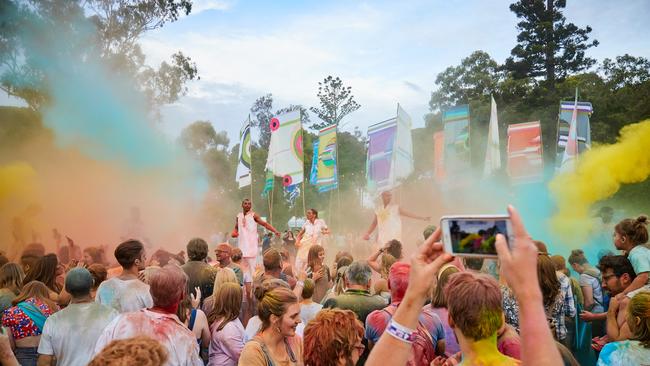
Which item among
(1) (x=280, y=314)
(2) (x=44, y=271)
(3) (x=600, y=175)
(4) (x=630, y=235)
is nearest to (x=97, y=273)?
(2) (x=44, y=271)

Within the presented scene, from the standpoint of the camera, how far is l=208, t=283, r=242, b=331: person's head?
471cm

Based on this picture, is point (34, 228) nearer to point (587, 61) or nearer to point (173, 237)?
point (173, 237)

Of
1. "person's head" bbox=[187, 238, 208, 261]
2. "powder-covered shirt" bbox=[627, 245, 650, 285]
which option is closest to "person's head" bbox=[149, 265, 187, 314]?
"person's head" bbox=[187, 238, 208, 261]

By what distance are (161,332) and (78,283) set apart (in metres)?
1.19

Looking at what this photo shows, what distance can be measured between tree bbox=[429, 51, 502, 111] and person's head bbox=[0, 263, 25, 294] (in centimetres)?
3150

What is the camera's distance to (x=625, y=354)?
344cm

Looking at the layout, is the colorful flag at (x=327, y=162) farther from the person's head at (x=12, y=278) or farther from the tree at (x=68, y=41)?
the person's head at (x=12, y=278)

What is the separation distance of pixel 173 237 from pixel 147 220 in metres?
2.14

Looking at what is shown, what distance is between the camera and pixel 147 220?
859 inches

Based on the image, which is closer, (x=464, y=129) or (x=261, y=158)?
(x=464, y=129)

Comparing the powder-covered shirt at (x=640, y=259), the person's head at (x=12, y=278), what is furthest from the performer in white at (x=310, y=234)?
the powder-covered shirt at (x=640, y=259)

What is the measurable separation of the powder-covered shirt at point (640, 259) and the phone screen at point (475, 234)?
4130mm

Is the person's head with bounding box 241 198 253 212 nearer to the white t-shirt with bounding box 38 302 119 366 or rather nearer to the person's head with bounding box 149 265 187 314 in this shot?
the white t-shirt with bounding box 38 302 119 366

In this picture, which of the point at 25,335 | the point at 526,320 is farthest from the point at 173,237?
the point at 526,320
